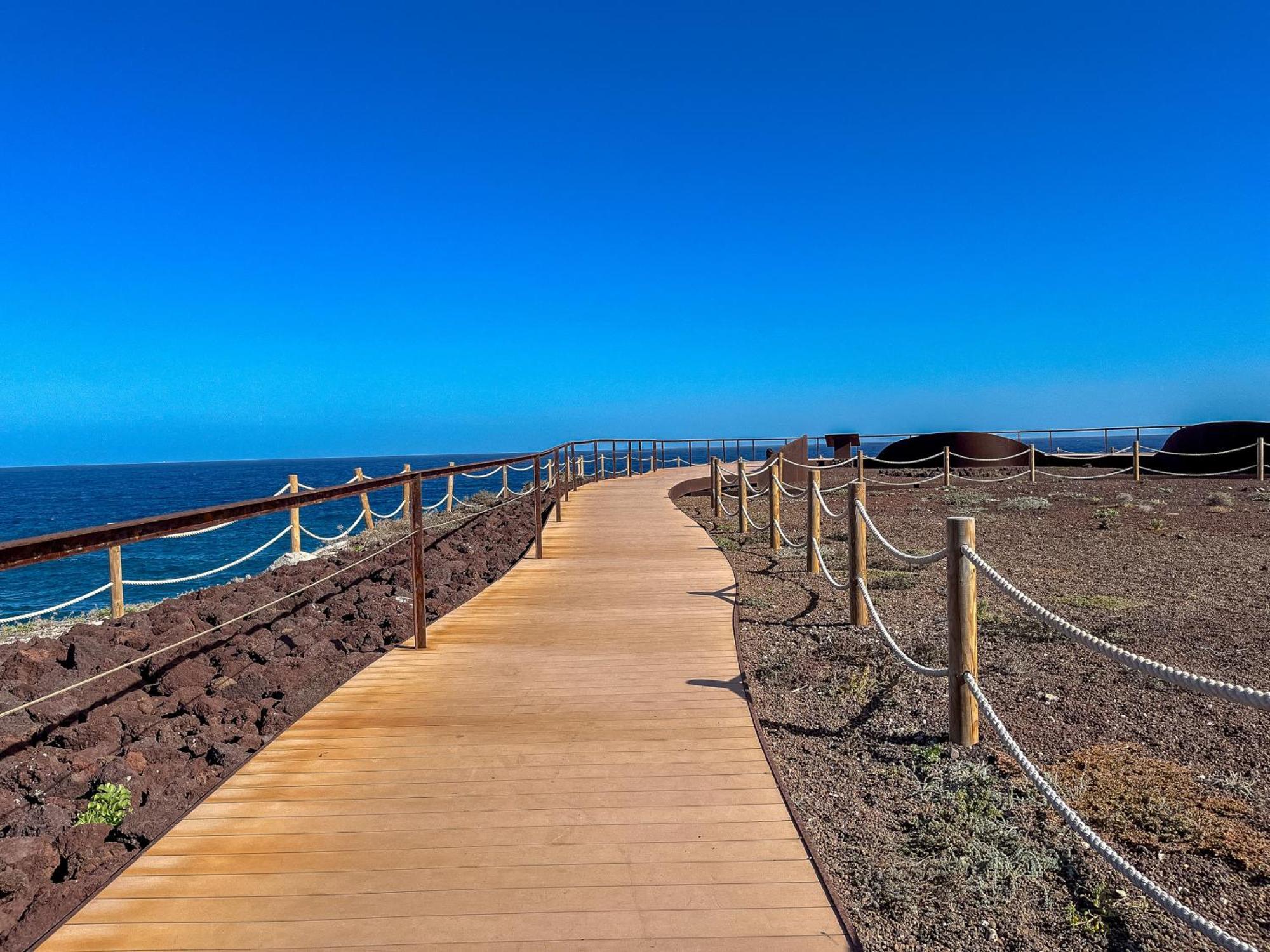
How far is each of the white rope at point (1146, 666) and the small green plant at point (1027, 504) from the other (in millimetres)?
12178

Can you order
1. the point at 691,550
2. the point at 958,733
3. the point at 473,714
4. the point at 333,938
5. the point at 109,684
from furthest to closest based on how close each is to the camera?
the point at 691,550, the point at 109,684, the point at 473,714, the point at 958,733, the point at 333,938

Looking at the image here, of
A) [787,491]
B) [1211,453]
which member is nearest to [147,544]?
[787,491]

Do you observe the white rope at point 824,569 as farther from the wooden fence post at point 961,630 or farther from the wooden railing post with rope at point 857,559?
Answer: the wooden fence post at point 961,630

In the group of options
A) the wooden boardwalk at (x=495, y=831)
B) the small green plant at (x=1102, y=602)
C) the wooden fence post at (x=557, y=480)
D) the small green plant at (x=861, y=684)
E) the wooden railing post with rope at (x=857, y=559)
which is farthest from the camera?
the wooden fence post at (x=557, y=480)

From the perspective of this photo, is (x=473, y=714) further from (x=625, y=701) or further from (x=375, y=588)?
(x=375, y=588)

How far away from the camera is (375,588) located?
8.70m

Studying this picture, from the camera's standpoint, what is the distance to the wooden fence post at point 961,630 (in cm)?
358

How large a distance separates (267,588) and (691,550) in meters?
4.95

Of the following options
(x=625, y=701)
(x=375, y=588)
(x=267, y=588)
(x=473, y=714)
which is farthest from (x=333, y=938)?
(x=267, y=588)

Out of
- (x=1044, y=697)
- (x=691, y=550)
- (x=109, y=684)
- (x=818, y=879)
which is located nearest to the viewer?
(x=818, y=879)

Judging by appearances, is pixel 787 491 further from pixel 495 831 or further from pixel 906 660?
pixel 495 831

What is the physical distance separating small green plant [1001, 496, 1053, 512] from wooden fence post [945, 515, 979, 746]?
1184cm

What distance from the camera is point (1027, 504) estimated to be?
48.5 feet

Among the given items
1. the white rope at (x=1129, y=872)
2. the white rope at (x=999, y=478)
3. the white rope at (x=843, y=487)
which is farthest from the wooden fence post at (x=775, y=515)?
the white rope at (x=999, y=478)
